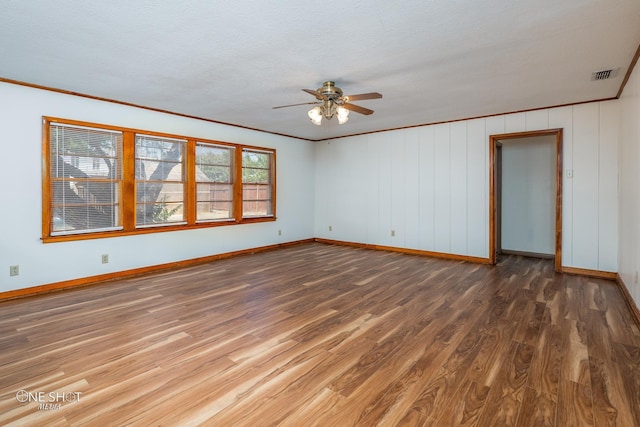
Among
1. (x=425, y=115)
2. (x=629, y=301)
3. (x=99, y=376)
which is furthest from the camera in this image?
(x=425, y=115)

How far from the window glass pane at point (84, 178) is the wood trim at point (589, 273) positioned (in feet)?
22.0

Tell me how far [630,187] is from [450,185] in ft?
8.72

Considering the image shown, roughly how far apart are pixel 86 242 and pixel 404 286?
4277mm

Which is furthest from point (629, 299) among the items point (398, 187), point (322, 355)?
point (398, 187)

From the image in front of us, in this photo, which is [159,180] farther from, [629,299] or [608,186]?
[608,186]

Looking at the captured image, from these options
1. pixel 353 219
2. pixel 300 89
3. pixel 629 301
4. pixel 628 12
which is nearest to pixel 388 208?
pixel 353 219

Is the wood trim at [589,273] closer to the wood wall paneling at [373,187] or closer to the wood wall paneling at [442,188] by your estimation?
the wood wall paneling at [442,188]

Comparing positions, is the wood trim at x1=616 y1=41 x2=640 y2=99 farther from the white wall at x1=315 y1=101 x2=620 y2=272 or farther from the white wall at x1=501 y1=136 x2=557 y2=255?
the white wall at x1=501 y1=136 x2=557 y2=255

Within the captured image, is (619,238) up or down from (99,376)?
up

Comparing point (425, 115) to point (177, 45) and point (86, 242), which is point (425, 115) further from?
point (86, 242)

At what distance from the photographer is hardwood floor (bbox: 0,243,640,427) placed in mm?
1827

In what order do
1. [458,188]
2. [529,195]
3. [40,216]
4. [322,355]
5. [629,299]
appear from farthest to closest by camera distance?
[529,195] < [458,188] < [40,216] < [629,299] < [322,355]

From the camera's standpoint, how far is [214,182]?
5910 millimetres

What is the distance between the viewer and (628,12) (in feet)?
7.78
